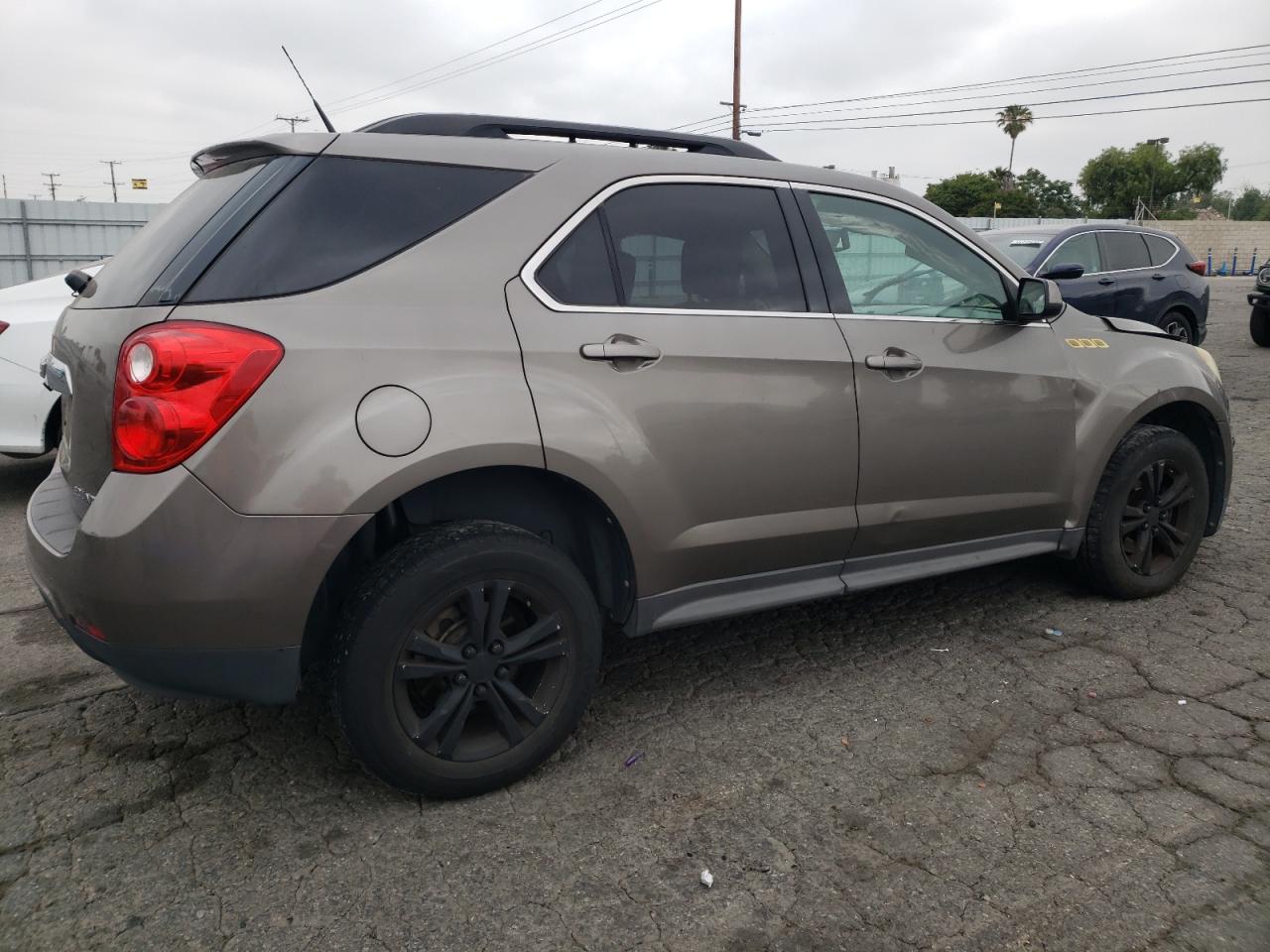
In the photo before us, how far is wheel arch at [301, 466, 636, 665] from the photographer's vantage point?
259cm

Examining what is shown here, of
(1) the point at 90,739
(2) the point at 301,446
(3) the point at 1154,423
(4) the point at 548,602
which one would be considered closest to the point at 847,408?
(4) the point at 548,602

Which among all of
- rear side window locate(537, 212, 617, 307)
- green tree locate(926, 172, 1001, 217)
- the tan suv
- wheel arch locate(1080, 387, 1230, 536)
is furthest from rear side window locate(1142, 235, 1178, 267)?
green tree locate(926, 172, 1001, 217)

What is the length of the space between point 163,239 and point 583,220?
1145 millimetres

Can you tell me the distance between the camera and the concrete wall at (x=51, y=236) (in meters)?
19.4

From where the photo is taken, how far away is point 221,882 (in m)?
2.30

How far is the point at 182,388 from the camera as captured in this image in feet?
7.36

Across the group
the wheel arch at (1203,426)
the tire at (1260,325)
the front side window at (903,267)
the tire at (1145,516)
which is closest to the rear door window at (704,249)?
the front side window at (903,267)

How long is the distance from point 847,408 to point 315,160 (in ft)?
5.67

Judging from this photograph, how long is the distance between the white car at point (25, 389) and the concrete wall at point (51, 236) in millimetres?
15629

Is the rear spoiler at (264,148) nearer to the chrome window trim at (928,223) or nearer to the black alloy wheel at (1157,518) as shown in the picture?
the chrome window trim at (928,223)

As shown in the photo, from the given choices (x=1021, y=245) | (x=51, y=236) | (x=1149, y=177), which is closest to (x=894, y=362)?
(x=1021, y=245)

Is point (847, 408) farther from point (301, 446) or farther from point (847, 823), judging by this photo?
point (301, 446)

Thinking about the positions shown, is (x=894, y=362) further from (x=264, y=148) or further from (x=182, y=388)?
(x=182, y=388)

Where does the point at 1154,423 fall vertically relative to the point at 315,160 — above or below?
below
